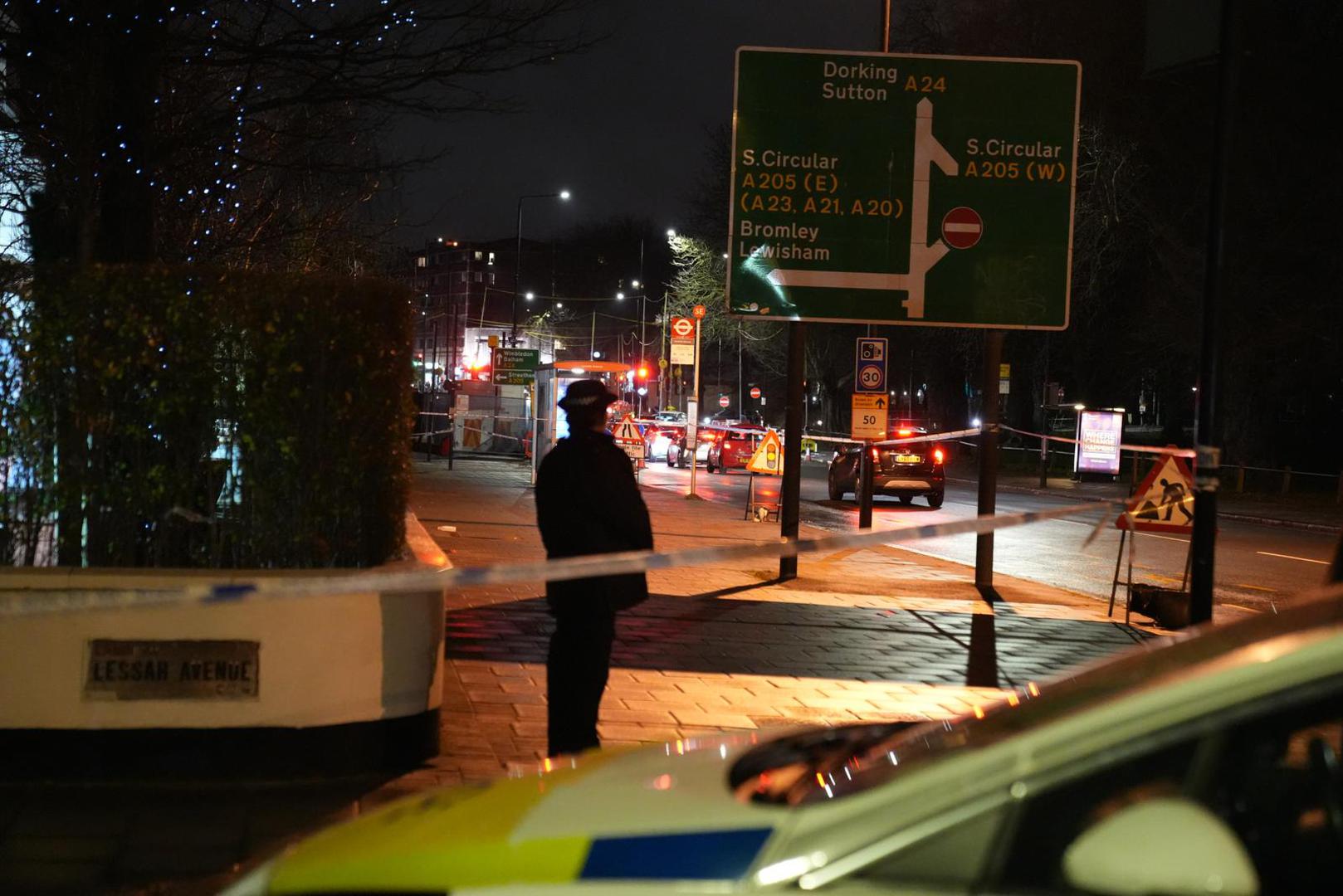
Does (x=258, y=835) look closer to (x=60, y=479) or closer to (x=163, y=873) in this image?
(x=163, y=873)

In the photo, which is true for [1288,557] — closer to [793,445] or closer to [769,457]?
[769,457]

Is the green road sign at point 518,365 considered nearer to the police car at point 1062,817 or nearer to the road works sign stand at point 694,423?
the road works sign stand at point 694,423

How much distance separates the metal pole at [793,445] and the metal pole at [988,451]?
1804 millimetres

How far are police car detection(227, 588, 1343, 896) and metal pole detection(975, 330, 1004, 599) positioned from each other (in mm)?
10837

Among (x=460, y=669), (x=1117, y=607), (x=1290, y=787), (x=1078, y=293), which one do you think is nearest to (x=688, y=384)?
(x=1078, y=293)

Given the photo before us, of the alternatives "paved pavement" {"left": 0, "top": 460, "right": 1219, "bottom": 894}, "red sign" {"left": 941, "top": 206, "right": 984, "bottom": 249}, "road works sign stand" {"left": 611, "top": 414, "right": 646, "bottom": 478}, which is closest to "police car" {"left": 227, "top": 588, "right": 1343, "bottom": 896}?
"paved pavement" {"left": 0, "top": 460, "right": 1219, "bottom": 894}

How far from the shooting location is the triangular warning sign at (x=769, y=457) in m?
22.4

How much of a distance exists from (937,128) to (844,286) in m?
1.72

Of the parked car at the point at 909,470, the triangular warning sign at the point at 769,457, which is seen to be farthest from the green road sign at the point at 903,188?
the parked car at the point at 909,470

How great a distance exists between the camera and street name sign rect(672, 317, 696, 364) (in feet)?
91.5

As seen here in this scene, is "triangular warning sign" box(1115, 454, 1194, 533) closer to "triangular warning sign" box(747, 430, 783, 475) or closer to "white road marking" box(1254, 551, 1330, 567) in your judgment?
"white road marking" box(1254, 551, 1330, 567)

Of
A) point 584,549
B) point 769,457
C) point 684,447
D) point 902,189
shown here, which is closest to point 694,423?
point 769,457

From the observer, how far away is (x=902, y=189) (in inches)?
510

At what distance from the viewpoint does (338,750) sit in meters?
6.14
